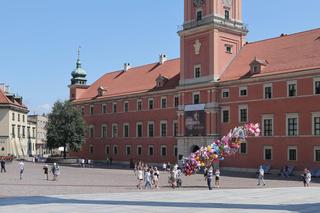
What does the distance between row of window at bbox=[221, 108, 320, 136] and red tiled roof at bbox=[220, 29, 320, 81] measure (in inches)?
144

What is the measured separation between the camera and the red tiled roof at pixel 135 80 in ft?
226

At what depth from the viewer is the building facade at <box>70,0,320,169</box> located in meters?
48.9

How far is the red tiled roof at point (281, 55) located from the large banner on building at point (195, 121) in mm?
4577

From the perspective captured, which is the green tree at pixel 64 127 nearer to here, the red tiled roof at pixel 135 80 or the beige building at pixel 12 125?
the red tiled roof at pixel 135 80

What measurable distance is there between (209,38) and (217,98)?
267 inches

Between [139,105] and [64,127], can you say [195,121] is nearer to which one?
[139,105]

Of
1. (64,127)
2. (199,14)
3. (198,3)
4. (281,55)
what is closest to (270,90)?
(281,55)

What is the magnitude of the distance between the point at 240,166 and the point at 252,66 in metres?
10.4

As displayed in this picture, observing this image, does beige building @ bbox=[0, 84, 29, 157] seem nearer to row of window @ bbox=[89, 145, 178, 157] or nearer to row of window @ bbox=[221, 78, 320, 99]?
row of window @ bbox=[89, 145, 178, 157]

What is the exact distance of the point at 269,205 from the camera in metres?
22.7

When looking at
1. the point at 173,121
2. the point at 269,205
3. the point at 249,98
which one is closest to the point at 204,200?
the point at 269,205

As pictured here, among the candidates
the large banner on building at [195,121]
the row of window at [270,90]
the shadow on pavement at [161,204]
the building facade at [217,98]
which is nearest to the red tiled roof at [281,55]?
the building facade at [217,98]

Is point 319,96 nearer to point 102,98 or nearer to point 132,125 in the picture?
point 132,125

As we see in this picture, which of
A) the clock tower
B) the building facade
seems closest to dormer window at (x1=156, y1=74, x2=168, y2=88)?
the building facade
